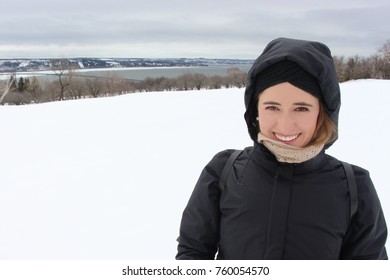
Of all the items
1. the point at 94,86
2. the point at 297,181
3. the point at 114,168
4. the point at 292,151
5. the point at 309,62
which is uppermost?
the point at 94,86

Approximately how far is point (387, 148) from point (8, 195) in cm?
569

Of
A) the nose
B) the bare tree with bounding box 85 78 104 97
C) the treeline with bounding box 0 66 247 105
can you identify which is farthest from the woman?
the bare tree with bounding box 85 78 104 97

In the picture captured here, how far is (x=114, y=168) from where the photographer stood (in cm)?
509

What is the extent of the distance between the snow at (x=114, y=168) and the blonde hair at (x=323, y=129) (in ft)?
6.56

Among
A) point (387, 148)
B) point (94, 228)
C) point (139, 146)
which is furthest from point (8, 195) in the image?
point (387, 148)

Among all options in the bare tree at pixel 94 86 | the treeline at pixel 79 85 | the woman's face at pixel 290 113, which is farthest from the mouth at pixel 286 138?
the bare tree at pixel 94 86

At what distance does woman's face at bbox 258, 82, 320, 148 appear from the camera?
3.85ft

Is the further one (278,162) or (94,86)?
(94,86)

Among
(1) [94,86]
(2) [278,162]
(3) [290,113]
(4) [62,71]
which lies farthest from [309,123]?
(1) [94,86]

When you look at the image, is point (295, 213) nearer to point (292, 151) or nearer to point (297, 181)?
point (297, 181)

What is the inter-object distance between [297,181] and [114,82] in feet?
158

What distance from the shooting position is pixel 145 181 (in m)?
4.52

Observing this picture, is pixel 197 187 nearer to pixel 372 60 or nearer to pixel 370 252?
pixel 370 252

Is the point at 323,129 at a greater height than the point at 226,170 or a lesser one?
greater
